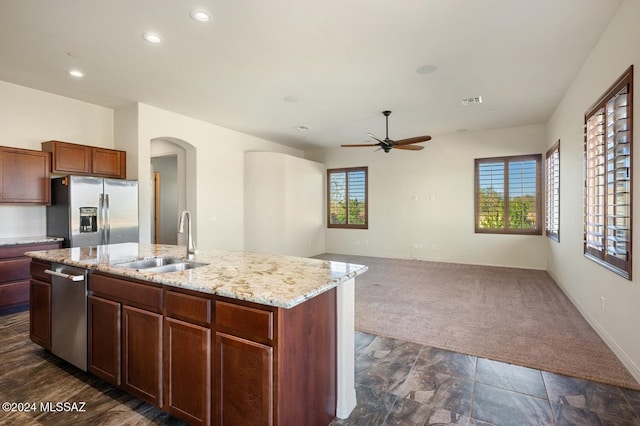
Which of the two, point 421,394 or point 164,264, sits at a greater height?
point 164,264

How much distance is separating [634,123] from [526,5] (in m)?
1.25

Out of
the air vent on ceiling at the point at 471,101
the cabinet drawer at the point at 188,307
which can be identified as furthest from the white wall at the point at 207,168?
the air vent on ceiling at the point at 471,101

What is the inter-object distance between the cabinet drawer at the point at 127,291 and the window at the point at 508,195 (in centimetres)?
682

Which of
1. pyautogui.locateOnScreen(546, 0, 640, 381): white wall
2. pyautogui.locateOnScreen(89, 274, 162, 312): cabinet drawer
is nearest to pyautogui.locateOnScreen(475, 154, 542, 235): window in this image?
pyautogui.locateOnScreen(546, 0, 640, 381): white wall

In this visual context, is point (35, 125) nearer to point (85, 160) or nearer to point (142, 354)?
point (85, 160)

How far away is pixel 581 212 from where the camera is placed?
12.5 feet

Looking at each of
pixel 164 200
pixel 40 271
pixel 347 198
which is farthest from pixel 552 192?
pixel 164 200

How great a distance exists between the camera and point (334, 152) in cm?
886

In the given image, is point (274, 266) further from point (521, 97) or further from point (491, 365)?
point (521, 97)

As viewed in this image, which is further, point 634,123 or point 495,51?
point 495,51

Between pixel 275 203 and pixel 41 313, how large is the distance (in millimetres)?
4863

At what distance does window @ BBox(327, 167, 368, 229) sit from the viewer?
28.0ft

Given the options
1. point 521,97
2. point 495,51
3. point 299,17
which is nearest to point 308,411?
point 299,17

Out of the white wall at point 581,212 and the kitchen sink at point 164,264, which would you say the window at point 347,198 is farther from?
the kitchen sink at point 164,264
